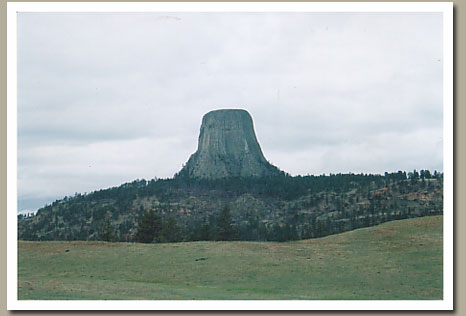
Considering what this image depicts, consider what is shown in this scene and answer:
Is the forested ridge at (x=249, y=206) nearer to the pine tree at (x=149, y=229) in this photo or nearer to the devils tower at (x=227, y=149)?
the pine tree at (x=149, y=229)

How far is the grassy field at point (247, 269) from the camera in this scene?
1823 centimetres

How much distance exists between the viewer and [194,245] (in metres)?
29.3

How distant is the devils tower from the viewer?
93.1m

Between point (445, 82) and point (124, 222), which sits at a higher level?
point (445, 82)

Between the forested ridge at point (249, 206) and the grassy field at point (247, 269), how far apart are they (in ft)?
49.0

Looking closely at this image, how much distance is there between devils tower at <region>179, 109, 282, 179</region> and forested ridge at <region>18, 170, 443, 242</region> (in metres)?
12.4

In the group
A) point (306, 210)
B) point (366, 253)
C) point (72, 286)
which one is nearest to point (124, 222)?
point (306, 210)

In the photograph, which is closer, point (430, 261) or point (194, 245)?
point (430, 261)

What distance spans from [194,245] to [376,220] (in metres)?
25.8

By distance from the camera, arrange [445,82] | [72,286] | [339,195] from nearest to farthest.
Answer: [445,82], [72,286], [339,195]

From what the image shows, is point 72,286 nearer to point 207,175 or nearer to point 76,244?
point 76,244

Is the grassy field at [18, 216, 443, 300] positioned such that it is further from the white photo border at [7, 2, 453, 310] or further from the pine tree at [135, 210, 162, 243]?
the pine tree at [135, 210, 162, 243]

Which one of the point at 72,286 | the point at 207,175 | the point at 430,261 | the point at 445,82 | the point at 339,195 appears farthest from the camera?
the point at 207,175

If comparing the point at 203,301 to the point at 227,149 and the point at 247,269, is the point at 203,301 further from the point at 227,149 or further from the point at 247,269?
the point at 227,149
